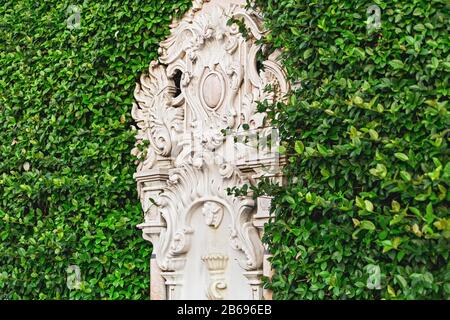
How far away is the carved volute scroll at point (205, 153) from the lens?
18.1ft

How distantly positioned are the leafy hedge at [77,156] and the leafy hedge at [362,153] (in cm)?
144

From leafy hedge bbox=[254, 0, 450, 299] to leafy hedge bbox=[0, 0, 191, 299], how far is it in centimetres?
144

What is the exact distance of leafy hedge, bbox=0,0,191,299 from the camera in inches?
249

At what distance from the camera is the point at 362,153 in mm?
4801

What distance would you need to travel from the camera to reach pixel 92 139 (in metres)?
6.54

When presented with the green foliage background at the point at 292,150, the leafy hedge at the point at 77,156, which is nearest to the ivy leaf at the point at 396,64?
the green foliage background at the point at 292,150

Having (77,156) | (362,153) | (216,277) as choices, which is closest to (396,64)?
(362,153)

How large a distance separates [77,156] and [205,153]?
1.25 m

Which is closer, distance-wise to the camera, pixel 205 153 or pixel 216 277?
pixel 216 277

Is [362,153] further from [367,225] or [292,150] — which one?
[292,150]

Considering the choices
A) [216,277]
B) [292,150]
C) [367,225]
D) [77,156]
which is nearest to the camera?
[367,225]

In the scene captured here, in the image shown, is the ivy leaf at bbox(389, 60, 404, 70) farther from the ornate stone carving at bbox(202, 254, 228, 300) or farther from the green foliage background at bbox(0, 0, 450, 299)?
the ornate stone carving at bbox(202, 254, 228, 300)

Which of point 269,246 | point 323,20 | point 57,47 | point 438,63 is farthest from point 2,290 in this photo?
point 438,63

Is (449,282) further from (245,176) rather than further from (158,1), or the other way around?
(158,1)
